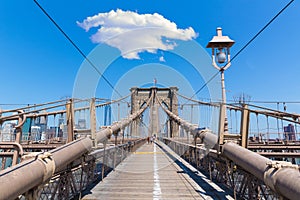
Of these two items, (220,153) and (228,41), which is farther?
(228,41)

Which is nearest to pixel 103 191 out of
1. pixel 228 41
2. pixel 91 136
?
pixel 91 136

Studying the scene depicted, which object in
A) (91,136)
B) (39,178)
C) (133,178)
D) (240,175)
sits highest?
(91,136)

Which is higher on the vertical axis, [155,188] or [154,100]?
[154,100]

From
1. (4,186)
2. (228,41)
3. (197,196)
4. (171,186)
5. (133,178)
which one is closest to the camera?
(4,186)

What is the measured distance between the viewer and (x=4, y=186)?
150cm

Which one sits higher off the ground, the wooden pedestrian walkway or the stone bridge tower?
the stone bridge tower

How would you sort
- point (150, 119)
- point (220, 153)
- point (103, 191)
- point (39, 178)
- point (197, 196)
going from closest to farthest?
point (39, 178), point (220, 153), point (197, 196), point (103, 191), point (150, 119)

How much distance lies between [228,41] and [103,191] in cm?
696

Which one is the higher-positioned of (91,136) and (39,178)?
(91,136)

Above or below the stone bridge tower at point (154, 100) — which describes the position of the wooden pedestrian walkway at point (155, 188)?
below

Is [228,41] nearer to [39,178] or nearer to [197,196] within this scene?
[197,196]

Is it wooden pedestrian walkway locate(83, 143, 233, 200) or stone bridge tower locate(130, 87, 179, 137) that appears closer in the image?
wooden pedestrian walkway locate(83, 143, 233, 200)

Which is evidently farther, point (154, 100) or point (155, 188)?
point (154, 100)

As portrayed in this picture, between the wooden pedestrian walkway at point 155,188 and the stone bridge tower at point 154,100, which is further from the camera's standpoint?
the stone bridge tower at point 154,100
